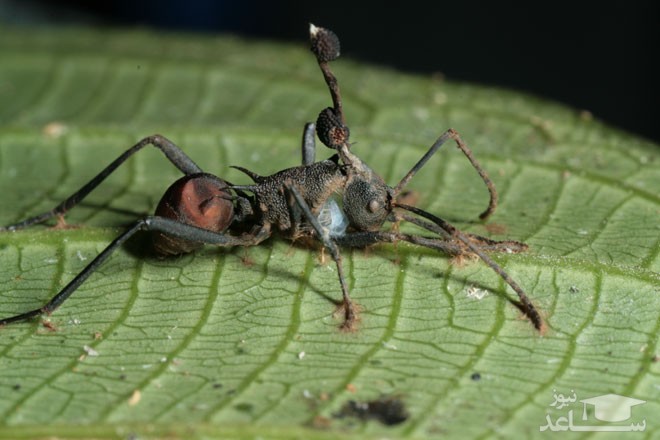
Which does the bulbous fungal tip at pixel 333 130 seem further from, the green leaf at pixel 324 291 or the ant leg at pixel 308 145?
the green leaf at pixel 324 291

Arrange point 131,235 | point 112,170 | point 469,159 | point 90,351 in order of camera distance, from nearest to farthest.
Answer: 1. point 90,351
2. point 131,235
3. point 469,159
4. point 112,170

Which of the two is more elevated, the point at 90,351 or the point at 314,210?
the point at 314,210

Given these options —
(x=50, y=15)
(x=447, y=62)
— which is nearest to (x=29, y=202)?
(x=50, y=15)

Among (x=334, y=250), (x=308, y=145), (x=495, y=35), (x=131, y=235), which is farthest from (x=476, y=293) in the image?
(x=495, y=35)

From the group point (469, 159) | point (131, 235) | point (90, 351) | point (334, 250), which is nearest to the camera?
point (90, 351)

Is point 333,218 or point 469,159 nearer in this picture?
point 333,218

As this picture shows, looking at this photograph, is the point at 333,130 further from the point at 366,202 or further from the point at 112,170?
the point at 112,170

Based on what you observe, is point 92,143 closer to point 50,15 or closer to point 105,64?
point 105,64
